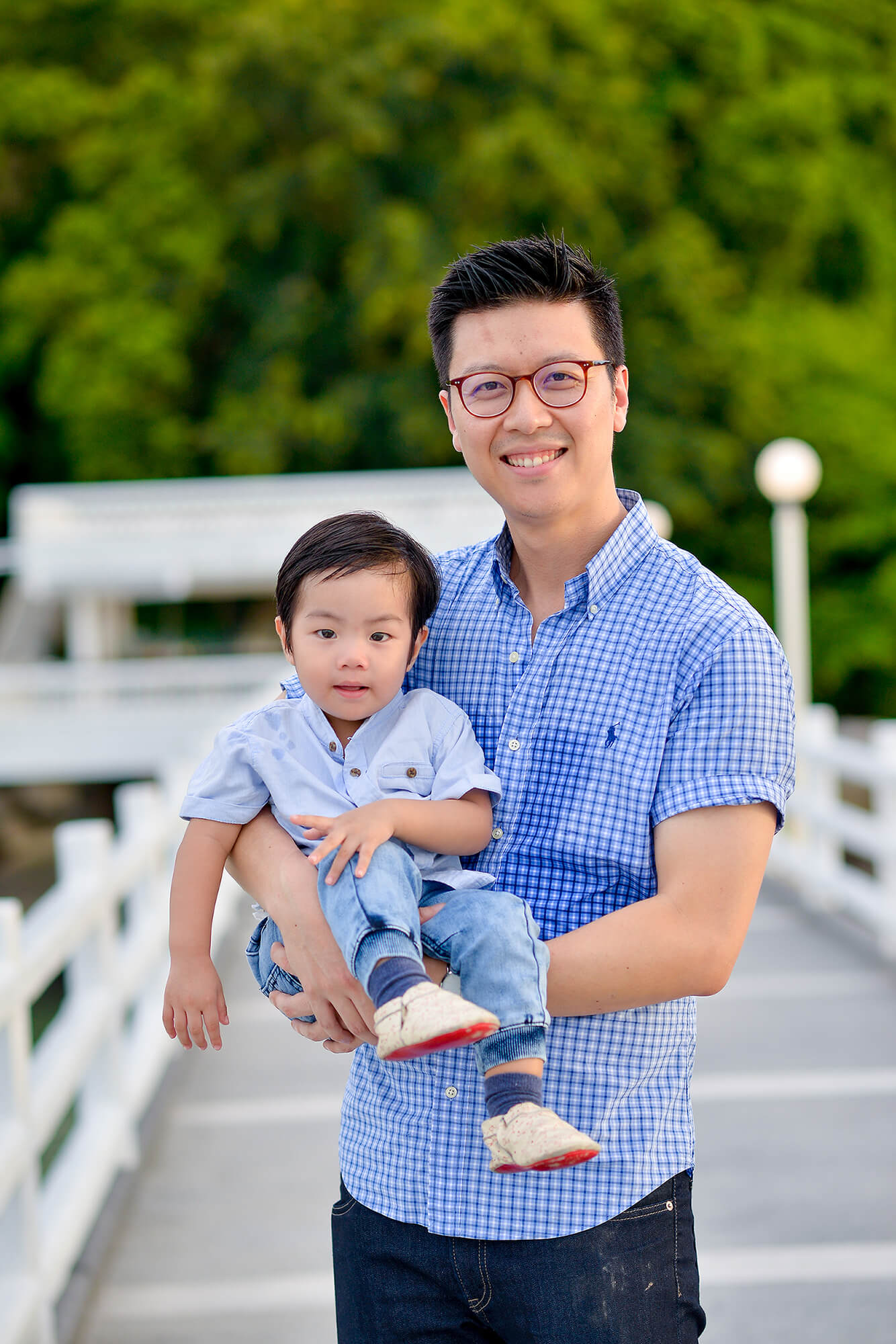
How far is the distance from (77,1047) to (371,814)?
2.69 meters

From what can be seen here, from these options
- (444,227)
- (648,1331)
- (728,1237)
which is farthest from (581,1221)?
(444,227)

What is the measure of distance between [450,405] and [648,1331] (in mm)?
1176

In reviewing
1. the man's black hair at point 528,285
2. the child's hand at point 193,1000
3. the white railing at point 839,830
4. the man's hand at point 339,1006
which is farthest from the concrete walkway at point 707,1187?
the man's black hair at point 528,285

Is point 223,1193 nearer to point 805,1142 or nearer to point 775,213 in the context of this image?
point 805,1142

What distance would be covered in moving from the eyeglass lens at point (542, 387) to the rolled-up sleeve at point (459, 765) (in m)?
0.41

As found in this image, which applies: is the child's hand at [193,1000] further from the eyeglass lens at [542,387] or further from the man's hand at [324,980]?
the eyeglass lens at [542,387]

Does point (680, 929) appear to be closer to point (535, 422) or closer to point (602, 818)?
point (602, 818)

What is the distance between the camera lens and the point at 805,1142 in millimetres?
4742

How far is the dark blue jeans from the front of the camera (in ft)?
5.71

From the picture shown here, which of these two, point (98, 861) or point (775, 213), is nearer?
point (98, 861)

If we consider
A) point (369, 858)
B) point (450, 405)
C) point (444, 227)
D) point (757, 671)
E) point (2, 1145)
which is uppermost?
point (444, 227)

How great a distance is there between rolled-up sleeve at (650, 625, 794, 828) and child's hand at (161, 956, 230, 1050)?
2.14 ft

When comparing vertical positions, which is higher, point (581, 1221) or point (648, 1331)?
point (581, 1221)

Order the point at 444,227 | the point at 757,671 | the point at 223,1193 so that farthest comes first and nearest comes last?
the point at 444,227, the point at 223,1193, the point at 757,671
